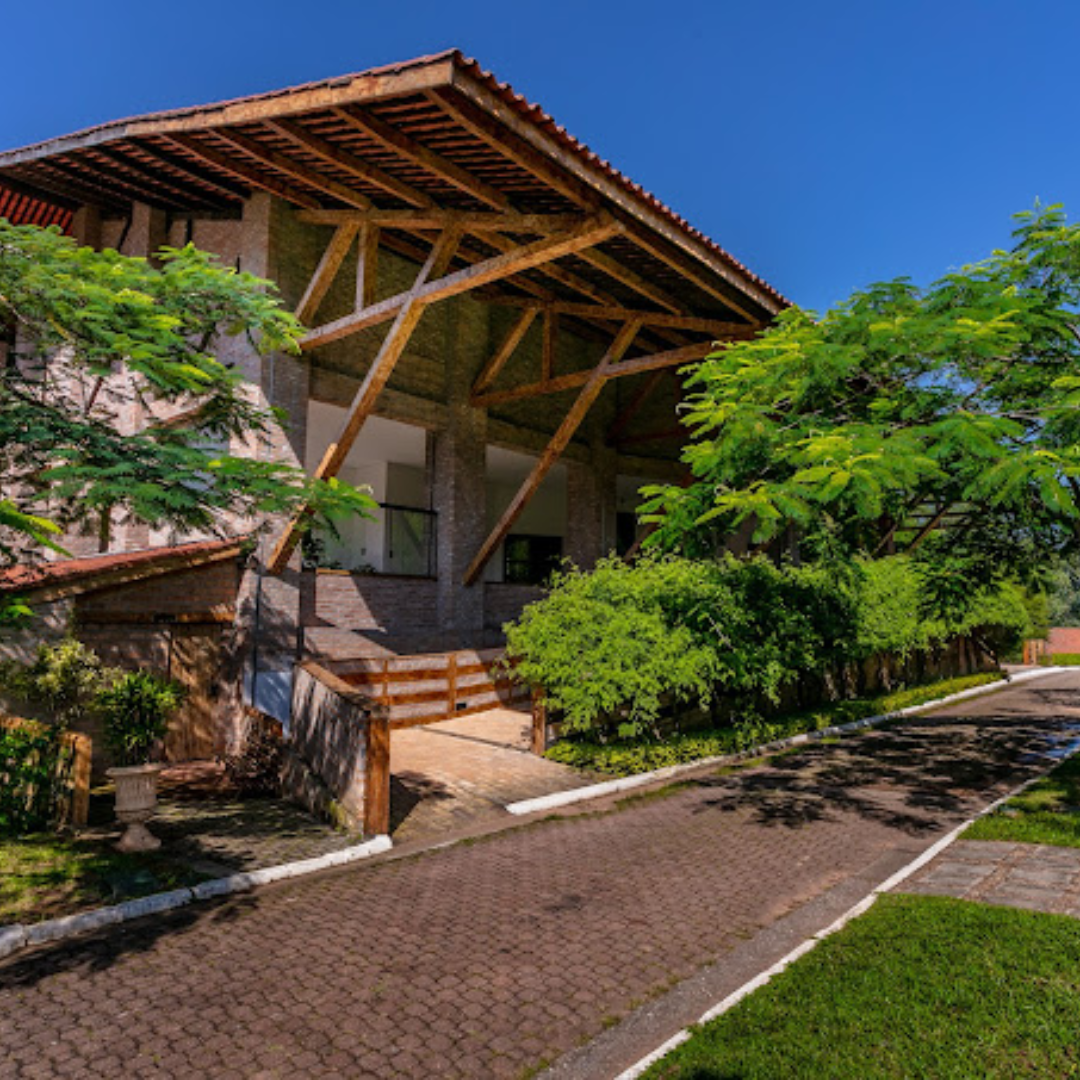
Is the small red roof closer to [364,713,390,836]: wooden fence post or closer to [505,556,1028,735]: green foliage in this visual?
[364,713,390,836]: wooden fence post

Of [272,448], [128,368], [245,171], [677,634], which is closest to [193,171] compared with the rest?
[245,171]

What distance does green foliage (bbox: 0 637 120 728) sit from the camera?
9.73 meters

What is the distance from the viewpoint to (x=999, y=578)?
11.6m

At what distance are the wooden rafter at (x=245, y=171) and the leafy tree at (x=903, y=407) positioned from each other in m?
7.96

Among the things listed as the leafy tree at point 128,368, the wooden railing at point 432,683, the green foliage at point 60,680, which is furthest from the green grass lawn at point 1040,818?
the green foliage at point 60,680

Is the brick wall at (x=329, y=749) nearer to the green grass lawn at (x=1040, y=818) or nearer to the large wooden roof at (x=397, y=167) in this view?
the green grass lawn at (x=1040, y=818)

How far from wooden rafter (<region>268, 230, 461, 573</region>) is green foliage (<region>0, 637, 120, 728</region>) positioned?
3.27 m

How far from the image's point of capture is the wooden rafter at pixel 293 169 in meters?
11.4

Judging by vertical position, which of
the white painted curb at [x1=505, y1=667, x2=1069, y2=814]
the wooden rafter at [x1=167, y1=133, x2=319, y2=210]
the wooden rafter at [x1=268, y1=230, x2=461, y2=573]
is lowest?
the white painted curb at [x1=505, y1=667, x2=1069, y2=814]

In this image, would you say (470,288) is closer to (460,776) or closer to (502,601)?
(502,601)

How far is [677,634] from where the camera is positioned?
11.8 meters

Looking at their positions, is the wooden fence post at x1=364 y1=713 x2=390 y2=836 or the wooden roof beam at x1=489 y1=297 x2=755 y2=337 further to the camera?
the wooden roof beam at x1=489 y1=297 x2=755 y2=337

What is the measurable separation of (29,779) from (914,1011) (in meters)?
8.51

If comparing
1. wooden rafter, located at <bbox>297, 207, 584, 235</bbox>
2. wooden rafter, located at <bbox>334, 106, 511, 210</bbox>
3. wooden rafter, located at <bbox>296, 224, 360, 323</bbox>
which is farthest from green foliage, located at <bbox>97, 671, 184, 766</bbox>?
wooden rafter, located at <bbox>297, 207, 584, 235</bbox>
